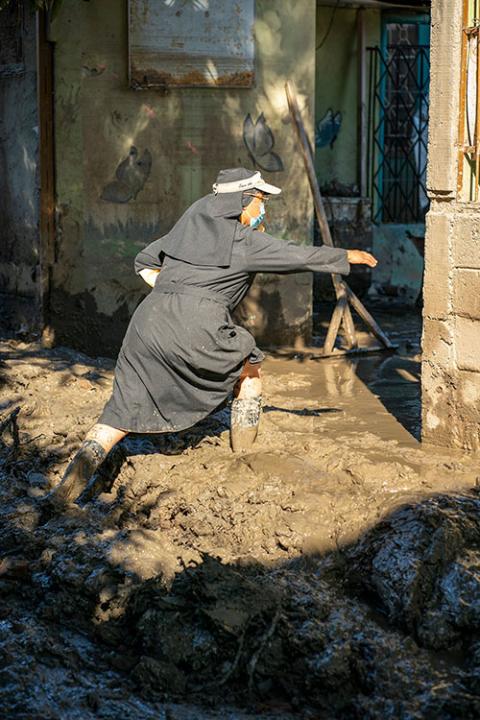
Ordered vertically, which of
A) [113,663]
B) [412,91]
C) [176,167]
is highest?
[412,91]

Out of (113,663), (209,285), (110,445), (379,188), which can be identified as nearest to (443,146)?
(209,285)

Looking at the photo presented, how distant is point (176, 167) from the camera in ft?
29.4

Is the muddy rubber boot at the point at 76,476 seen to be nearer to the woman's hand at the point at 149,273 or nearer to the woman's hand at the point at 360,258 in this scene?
the woman's hand at the point at 149,273

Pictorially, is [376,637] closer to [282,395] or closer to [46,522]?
[46,522]

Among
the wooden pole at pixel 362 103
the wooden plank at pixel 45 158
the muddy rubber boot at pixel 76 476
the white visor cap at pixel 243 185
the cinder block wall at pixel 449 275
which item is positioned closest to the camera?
the muddy rubber boot at pixel 76 476

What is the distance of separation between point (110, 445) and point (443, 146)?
2.36m

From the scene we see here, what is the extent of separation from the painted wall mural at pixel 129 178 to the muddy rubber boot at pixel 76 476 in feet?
12.1

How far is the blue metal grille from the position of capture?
40.9 ft

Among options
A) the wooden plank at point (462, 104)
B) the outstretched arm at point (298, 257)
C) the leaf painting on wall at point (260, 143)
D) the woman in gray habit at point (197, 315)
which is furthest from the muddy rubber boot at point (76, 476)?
the leaf painting on wall at point (260, 143)

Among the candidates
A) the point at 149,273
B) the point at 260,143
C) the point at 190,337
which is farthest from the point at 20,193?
the point at 190,337

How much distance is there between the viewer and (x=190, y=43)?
8.68m

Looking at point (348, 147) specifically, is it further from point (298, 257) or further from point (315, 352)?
point (298, 257)

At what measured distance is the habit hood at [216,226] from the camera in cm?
566

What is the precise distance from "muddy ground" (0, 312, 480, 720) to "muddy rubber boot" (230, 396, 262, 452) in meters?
0.10
